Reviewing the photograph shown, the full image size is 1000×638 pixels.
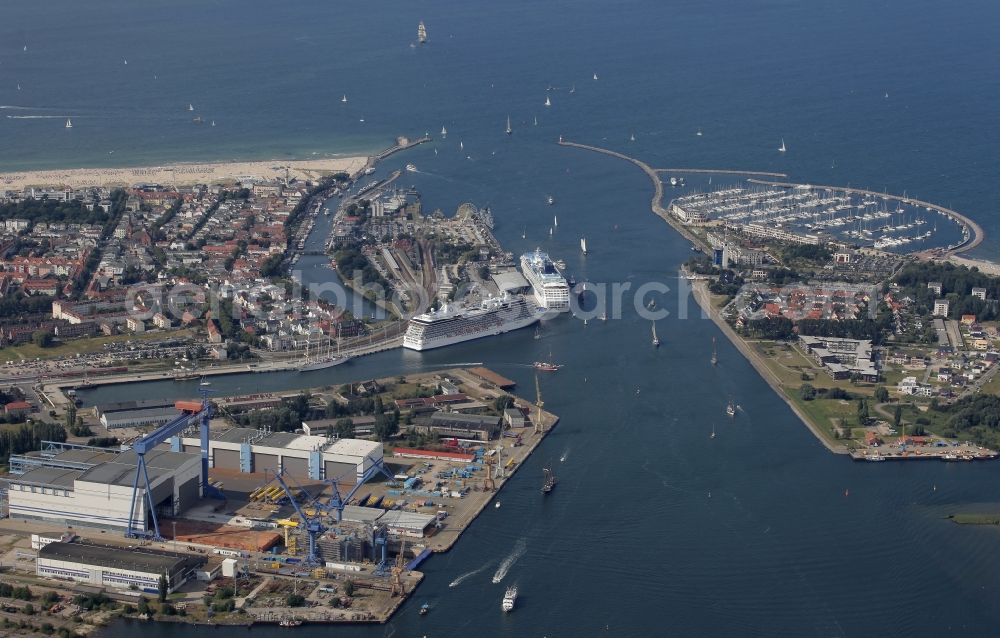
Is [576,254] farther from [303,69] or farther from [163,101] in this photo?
[303,69]

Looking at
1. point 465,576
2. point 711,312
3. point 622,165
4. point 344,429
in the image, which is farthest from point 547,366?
point 622,165

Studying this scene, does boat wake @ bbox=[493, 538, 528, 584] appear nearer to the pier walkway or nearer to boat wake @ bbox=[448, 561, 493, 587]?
boat wake @ bbox=[448, 561, 493, 587]

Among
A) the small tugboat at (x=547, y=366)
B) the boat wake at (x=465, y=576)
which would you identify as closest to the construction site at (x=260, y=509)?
the boat wake at (x=465, y=576)

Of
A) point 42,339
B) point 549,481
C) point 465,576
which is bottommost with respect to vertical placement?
point 465,576

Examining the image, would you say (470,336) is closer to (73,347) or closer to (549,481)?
(73,347)

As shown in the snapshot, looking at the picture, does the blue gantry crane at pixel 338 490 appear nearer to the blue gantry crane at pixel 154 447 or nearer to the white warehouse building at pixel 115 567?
the blue gantry crane at pixel 154 447
